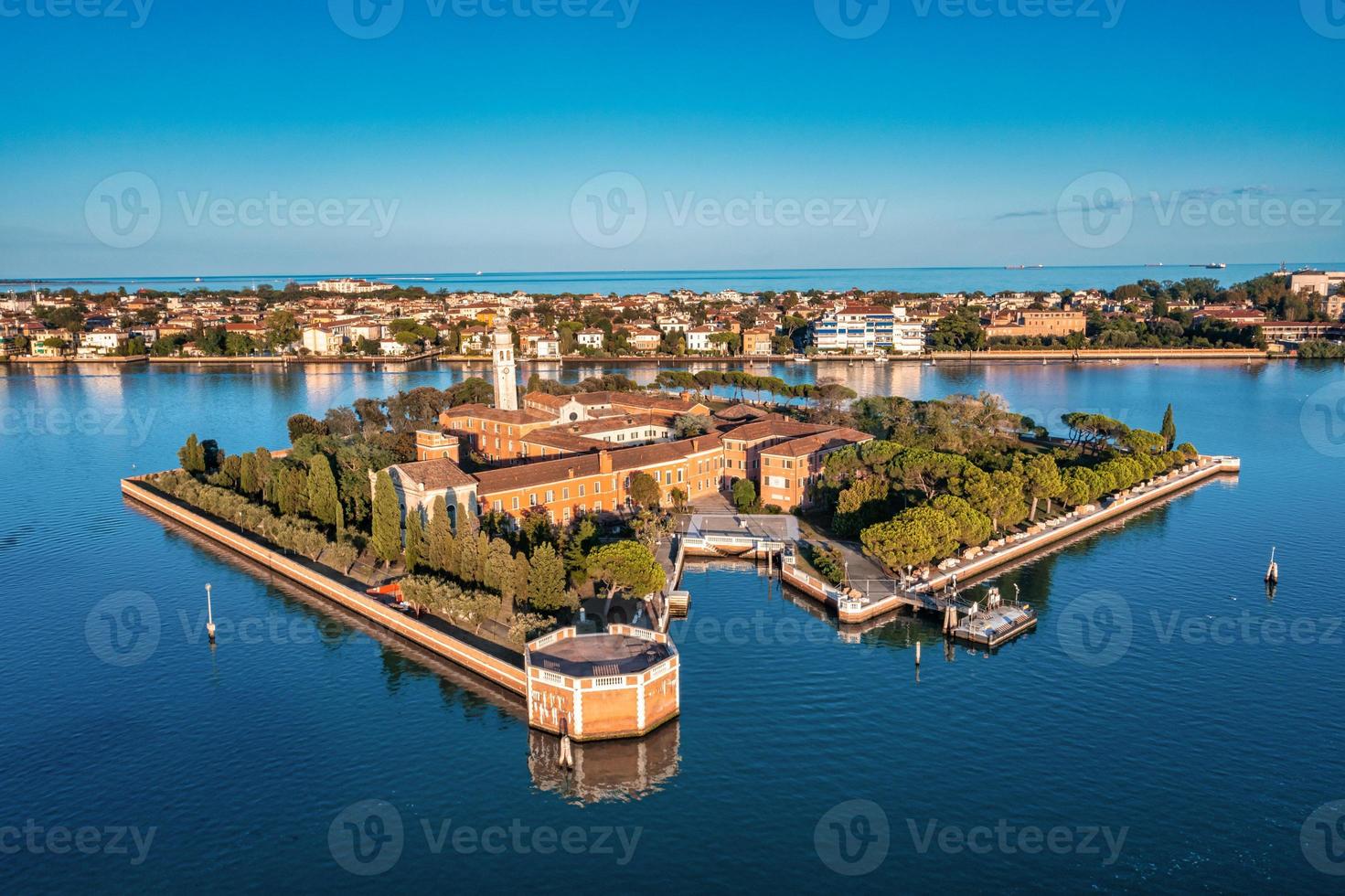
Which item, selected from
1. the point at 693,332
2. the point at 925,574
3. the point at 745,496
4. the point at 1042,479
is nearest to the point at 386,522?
the point at 745,496

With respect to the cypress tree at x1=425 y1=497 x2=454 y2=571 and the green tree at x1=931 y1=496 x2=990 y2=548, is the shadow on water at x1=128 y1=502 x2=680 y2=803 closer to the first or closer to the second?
the cypress tree at x1=425 y1=497 x2=454 y2=571

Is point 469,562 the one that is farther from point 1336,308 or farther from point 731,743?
point 1336,308

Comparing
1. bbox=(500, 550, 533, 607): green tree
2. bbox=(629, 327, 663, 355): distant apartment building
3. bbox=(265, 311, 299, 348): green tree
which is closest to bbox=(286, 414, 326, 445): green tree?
bbox=(500, 550, 533, 607): green tree

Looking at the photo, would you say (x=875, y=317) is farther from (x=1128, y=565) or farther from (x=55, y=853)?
(x=55, y=853)

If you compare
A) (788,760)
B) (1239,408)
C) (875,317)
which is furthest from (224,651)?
(875,317)

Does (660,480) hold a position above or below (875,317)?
below

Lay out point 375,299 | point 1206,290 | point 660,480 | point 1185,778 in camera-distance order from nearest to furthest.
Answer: point 1185,778 < point 660,480 < point 1206,290 < point 375,299
